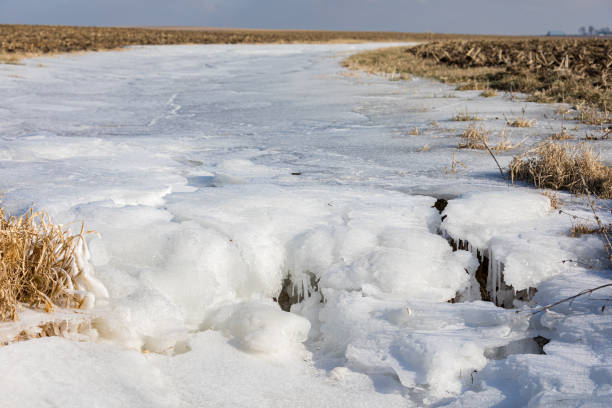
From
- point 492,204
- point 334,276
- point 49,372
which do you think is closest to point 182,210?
point 334,276

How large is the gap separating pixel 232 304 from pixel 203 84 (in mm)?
9873

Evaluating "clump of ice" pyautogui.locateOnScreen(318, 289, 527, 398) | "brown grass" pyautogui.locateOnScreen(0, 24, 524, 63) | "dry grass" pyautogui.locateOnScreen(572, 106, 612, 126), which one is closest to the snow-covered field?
"clump of ice" pyautogui.locateOnScreen(318, 289, 527, 398)

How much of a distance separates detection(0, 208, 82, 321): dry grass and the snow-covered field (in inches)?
3.6

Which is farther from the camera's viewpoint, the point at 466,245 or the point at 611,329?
the point at 466,245

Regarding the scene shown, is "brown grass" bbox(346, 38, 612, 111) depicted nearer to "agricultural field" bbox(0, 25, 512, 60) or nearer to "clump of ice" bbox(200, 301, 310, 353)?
"clump of ice" bbox(200, 301, 310, 353)

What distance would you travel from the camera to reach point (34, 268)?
2.37 m

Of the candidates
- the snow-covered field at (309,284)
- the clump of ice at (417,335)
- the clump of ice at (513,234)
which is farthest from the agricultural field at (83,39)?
the clump of ice at (417,335)

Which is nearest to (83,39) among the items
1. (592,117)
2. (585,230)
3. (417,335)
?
(592,117)

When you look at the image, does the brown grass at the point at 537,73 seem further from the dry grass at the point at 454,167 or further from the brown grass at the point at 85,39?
the brown grass at the point at 85,39

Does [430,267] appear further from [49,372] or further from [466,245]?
[49,372]

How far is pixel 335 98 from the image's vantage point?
9.03m

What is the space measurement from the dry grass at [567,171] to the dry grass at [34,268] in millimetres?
3020

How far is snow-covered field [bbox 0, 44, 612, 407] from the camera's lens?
81.1 inches

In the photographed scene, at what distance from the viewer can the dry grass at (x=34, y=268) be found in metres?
2.26
